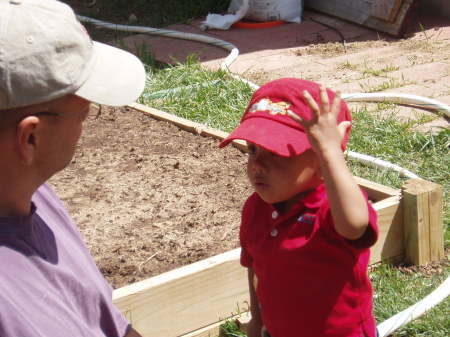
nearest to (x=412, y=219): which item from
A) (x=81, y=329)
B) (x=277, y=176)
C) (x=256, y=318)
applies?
(x=256, y=318)

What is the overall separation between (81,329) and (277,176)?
75cm

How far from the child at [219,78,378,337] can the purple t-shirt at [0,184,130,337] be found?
1.71 ft

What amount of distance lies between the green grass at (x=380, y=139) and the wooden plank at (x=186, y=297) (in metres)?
0.11

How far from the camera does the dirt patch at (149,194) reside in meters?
3.57

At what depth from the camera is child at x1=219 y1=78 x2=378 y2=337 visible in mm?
2250

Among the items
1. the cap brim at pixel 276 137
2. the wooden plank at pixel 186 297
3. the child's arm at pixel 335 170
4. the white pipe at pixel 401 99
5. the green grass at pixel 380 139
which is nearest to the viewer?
the child's arm at pixel 335 170

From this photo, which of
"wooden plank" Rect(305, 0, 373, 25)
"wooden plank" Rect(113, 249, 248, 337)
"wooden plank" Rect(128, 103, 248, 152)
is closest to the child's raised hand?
"wooden plank" Rect(113, 249, 248, 337)

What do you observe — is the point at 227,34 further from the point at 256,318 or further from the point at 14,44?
the point at 14,44

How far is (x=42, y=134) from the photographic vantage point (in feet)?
5.74

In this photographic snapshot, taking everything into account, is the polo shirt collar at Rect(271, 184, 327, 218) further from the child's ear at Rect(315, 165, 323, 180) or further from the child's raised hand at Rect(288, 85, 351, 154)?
the child's raised hand at Rect(288, 85, 351, 154)

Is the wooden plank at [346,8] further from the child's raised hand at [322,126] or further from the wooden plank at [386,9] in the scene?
the child's raised hand at [322,126]

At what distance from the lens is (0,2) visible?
1.73 m

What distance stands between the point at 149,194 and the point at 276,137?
79.1 inches

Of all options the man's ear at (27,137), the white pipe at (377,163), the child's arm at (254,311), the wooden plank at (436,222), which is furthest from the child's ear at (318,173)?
the white pipe at (377,163)
